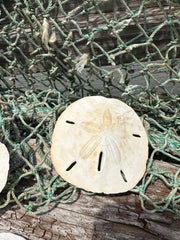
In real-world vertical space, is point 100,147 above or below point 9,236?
above

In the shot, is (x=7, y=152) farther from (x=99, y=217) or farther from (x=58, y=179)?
(x=99, y=217)

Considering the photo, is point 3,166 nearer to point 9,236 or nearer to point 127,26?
point 9,236

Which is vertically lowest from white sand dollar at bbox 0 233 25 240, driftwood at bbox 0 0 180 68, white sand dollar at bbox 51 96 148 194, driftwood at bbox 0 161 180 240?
driftwood at bbox 0 161 180 240

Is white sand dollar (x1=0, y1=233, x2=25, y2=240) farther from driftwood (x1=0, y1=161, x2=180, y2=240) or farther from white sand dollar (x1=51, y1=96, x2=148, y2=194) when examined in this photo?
white sand dollar (x1=51, y1=96, x2=148, y2=194)

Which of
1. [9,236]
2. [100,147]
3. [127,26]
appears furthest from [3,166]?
[127,26]

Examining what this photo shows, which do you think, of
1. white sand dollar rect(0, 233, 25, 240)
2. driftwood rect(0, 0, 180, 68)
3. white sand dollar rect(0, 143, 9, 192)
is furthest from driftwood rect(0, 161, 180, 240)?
driftwood rect(0, 0, 180, 68)

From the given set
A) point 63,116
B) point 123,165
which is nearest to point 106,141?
point 123,165
